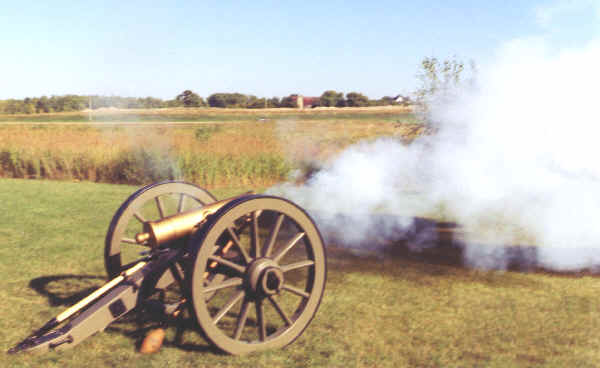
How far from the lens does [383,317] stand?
4430 mm

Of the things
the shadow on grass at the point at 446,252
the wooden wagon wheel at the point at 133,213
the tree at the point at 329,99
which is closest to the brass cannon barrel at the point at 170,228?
the wooden wagon wheel at the point at 133,213

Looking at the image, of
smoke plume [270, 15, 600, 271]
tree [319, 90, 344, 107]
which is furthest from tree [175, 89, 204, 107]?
tree [319, 90, 344, 107]

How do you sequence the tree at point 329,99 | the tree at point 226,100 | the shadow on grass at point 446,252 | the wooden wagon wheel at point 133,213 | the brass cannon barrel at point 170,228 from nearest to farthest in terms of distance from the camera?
the brass cannon barrel at point 170,228 → the wooden wagon wheel at point 133,213 → the shadow on grass at point 446,252 → the tree at point 226,100 → the tree at point 329,99

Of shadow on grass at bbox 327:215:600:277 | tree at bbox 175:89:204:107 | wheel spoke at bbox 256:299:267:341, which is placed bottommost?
shadow on grass at bbox 327:215:600:277

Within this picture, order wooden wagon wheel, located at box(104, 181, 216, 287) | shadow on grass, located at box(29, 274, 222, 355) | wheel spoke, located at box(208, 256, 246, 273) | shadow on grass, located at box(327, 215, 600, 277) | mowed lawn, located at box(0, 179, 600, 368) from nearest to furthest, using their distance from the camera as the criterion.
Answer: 1. wheel spoke, located at box(208, 256, 246, 273)
2. mowed lawn, located at box(0, 179, 600, 368)
3. shadow on grass, located at box(29, 274, 222, 355)
4. wooden wagon wheel, located at box(104, 181, 216, 287)
5. shadow on grass, located at box(327, 215, 600, 277)

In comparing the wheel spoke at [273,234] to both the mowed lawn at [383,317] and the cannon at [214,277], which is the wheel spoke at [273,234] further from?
the mowed lawn at [383,317]

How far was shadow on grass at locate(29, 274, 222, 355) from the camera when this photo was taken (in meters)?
3.91

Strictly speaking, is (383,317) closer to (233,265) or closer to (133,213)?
(233,265)

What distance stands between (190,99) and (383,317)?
5245mm

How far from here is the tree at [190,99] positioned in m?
8.28

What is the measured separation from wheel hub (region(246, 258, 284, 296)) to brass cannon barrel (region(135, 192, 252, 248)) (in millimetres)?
516

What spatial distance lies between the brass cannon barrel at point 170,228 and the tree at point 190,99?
4599 millimetres

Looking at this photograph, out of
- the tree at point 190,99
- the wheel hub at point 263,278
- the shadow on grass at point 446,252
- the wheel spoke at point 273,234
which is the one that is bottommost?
the shadow on grass at point 446,252

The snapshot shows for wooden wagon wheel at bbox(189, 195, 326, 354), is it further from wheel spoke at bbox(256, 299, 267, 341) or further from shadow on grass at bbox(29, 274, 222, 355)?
shadow on grass at bbox(29, 274, 222, 355)
